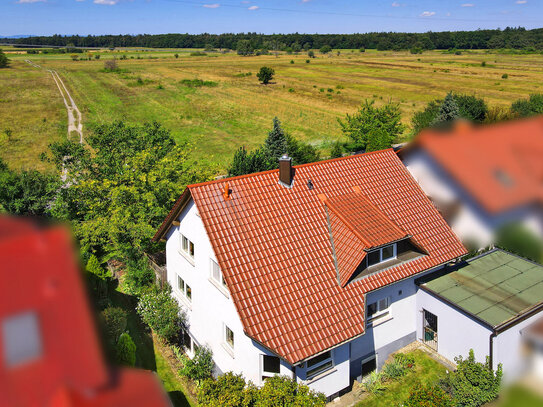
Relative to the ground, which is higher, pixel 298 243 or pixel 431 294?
pixel 298 243

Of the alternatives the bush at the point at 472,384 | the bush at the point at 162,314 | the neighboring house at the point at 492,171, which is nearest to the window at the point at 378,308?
the bush at the point at 472,384

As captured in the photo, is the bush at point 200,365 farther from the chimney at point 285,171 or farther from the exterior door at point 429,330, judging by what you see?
the exterior door at point 429,330

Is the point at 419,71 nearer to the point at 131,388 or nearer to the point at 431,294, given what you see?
the point at 431,294

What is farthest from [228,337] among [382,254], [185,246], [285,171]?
[285,171]

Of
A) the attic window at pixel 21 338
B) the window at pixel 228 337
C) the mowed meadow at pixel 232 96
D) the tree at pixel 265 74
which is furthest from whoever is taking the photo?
the tree at pixel 265 74

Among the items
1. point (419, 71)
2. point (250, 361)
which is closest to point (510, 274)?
point (250, 361)

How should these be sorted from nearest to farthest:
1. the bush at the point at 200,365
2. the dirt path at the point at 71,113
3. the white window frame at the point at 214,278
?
the white window frame at the point at 214,278 → the bush at the point at 200,365 → the dirt path at the point at 71,113

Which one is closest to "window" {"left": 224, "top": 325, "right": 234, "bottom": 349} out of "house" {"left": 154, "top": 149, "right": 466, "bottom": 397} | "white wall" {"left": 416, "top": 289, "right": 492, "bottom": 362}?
"house" {"left": 154, "top": 149, "right": 466, "bottom": 397}
